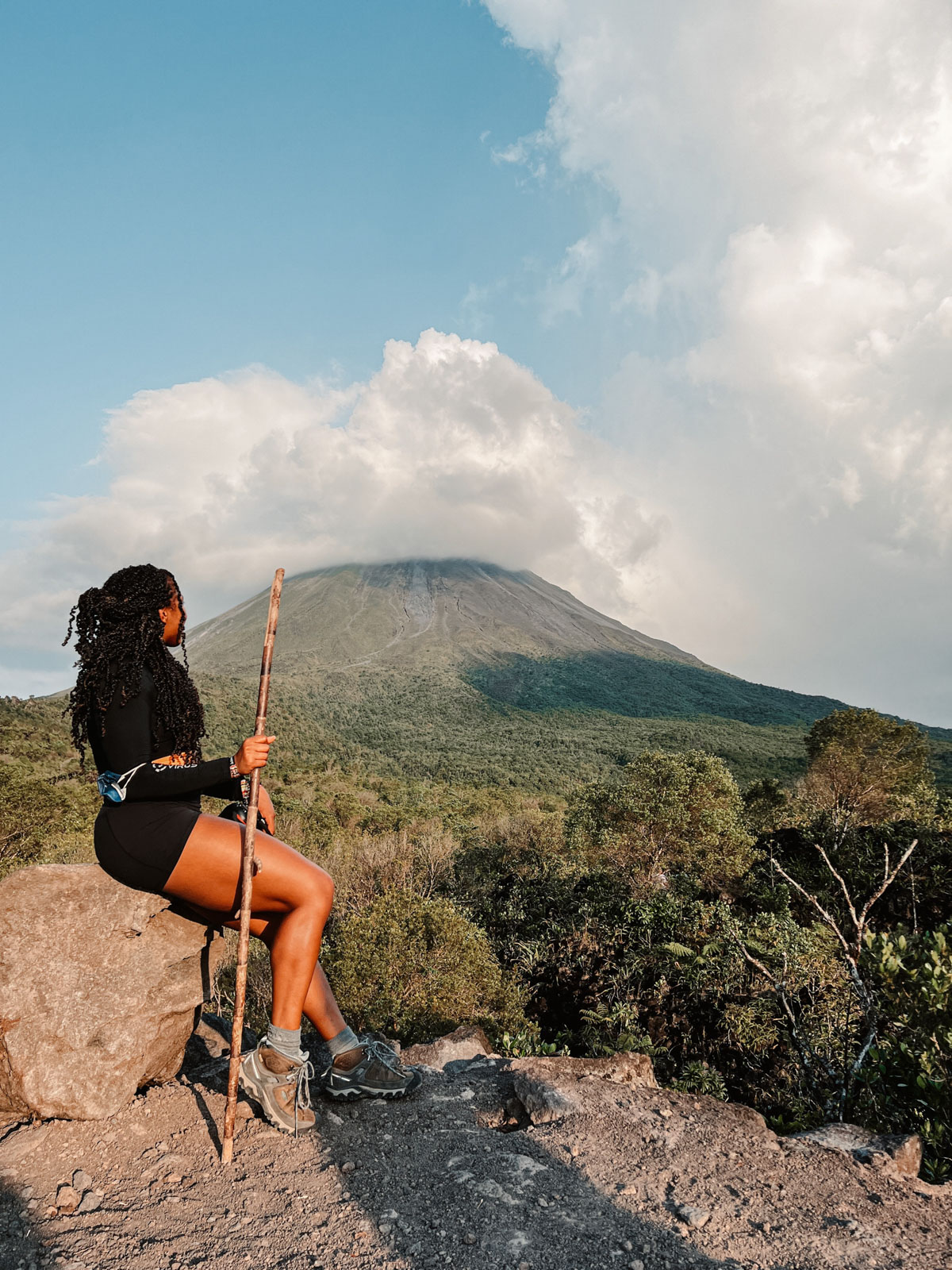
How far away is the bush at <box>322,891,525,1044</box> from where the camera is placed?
7676 millimetres

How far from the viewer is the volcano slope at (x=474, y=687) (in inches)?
2498

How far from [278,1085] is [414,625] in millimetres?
133214

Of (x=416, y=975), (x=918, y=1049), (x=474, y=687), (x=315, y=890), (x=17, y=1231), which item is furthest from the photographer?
(x=474, y=687)

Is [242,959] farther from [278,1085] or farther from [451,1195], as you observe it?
[451,1195]

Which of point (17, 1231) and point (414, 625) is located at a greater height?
point (414, 625)

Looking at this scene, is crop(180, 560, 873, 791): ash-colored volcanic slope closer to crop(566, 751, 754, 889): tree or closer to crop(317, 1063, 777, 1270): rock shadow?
crop(566, 751, 754, 889): tree

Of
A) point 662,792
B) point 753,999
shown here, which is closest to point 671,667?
point 662,792

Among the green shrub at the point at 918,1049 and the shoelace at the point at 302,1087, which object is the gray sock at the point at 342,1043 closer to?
the shoelace at the point at 302,1087

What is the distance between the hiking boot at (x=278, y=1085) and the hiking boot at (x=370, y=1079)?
0.77 feet

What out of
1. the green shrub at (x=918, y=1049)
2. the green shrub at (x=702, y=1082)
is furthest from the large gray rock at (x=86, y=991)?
the green shrub at (x=702, y=1082)

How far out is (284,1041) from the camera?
2.99 metres

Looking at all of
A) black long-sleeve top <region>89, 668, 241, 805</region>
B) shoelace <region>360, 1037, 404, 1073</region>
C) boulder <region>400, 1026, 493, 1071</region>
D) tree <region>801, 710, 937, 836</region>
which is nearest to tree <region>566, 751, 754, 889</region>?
tree <region>801, 710, 937, 836</region>

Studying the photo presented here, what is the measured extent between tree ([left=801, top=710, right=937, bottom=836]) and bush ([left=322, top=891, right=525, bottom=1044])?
17.3m

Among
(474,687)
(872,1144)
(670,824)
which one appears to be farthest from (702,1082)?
(474,687)
